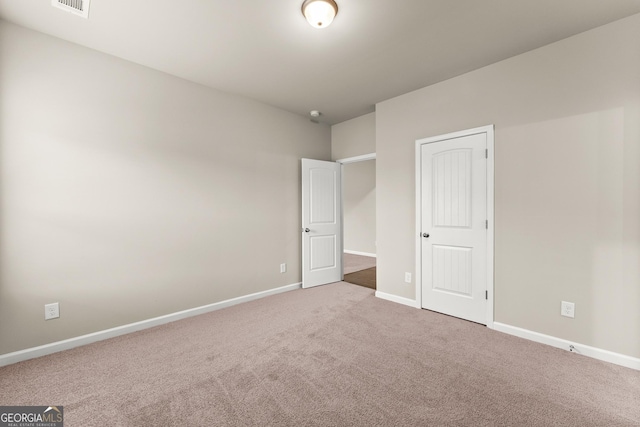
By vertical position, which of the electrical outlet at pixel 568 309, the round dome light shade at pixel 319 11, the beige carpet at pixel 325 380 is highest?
the round dome light shade at pixel 319 11

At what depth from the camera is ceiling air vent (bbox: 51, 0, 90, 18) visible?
195cm

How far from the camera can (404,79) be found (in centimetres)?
Answer: 308

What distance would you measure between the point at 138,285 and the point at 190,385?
1.43 m

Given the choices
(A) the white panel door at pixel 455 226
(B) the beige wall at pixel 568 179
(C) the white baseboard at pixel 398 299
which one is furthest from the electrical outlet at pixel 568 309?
(C) the white baseboard at pixel 398 299

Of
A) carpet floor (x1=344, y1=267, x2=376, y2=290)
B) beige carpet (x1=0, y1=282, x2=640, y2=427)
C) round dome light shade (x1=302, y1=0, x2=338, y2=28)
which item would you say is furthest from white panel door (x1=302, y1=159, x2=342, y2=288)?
round dome light shade (x1=302, y1=0, x2=338, y2=28)

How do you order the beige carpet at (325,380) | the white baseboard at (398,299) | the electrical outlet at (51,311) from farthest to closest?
1. the white baseboard at (398,299)
2. the electrical outlet at (51,311)
3. the beige carpet at (325,380)

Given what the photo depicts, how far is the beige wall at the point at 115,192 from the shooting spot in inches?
87.6

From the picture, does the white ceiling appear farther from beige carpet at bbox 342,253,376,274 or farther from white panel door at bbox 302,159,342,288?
beige carpet at bbox 342,253,376,274

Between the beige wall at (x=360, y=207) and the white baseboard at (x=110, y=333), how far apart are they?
4220 millimetres

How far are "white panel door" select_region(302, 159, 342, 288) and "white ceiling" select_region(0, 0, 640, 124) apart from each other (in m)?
1.58

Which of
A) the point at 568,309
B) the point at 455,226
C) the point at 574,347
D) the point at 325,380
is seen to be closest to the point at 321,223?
the point at 455,226

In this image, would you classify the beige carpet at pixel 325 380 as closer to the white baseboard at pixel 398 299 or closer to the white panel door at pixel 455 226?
the white panel door at pixel 455 226

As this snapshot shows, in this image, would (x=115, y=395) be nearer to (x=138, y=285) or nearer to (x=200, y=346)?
(x=200, y=346)

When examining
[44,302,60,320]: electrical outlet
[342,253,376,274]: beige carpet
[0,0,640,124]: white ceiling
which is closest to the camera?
[0,0,640,124]: white ceiling
